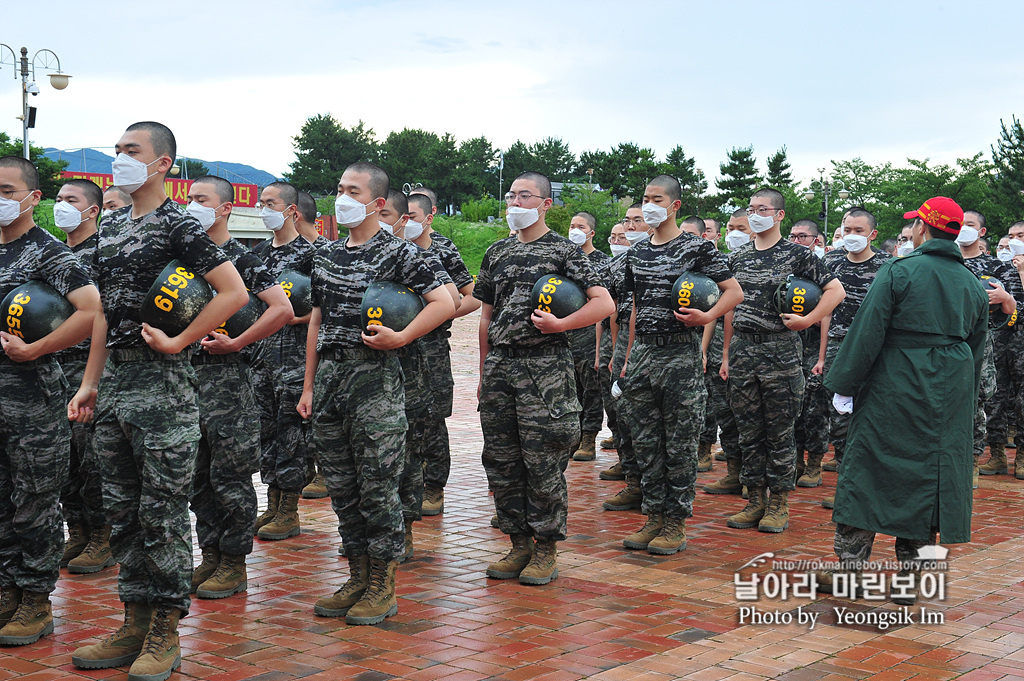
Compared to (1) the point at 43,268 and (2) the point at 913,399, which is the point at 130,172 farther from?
(2) the point at 913,399

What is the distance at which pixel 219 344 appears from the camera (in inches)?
245

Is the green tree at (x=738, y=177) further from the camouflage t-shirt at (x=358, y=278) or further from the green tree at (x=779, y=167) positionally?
the camouflage t-shirt at (x=358, y=278)

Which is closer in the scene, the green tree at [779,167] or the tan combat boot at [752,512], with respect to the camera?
the tan combat boot at [752,512]

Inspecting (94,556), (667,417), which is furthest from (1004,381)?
(94,556)

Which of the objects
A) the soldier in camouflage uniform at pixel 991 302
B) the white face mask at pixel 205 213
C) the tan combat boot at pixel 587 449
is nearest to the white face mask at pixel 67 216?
the white face mask at pixel 205 213

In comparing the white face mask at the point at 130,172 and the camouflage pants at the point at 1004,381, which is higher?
the white face mask at the point at 130,172

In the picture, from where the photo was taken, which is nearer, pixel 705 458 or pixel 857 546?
pixel 857 546

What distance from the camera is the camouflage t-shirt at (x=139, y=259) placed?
16.2 feet

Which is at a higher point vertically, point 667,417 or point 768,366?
point 768,366

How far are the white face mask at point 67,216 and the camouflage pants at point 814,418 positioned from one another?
6524mm

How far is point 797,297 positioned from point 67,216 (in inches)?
208

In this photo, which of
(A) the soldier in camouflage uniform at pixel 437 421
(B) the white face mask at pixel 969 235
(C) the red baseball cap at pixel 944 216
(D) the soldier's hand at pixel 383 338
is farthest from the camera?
(B) the white face mask at pixel 969 235

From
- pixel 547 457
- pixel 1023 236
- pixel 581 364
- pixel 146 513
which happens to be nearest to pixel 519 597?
pixel 547 457

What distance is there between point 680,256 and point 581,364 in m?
3.24
